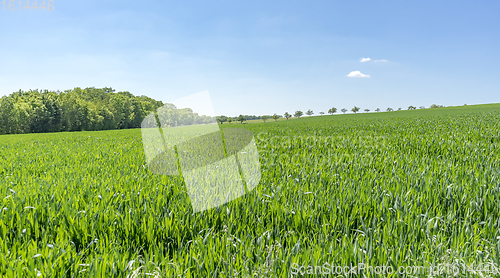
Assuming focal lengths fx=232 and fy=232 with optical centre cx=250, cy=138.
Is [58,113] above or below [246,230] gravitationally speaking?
above

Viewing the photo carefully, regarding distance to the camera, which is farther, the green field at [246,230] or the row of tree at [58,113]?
the row of tree at [58,113]

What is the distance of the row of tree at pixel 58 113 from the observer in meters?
56.5

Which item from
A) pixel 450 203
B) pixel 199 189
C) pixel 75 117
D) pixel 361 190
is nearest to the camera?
pixel 450 203

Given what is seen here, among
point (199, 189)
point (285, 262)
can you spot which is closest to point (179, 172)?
point (199, 189)

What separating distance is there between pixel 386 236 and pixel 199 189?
2.63 meters

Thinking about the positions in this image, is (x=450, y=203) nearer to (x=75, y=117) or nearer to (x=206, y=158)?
(x=206, y=158)

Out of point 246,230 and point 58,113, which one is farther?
point 58,113

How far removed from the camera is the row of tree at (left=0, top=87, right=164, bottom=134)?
5653 cm

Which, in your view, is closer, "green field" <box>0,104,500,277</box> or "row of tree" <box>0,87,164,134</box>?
"green field" <box>0,104,500,277</box>

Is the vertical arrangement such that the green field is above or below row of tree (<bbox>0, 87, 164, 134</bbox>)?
below

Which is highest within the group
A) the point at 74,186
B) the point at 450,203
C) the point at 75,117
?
the point at 75,117

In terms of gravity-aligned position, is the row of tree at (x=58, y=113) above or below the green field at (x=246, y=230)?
above

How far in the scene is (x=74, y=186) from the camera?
12.8 feet

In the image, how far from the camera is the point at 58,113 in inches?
2643
